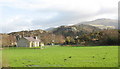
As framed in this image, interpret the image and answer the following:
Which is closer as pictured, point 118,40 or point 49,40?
point 118,40

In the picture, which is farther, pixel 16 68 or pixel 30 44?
pixel 30 44

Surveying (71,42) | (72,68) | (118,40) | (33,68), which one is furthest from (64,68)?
(71,42)

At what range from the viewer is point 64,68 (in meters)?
13.5

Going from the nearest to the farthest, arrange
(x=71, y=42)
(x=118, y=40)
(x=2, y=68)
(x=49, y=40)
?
(x=2, y=68), (x=118, y=40), (x=71, y=42), (x=49, y=40)

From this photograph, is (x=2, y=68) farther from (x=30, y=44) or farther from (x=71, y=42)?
(x=71, y=42)

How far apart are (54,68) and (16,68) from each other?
2850mm

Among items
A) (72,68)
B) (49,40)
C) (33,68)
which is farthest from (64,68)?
(49,40)

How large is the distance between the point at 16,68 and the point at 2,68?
1.73 meters

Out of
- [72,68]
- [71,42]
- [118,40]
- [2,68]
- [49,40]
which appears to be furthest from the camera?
[49,40]

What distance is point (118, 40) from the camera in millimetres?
83062

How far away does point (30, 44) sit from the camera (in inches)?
3477

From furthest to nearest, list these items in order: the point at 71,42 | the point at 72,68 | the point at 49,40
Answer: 1. the point at 49,40
2. the point at 71,42
3. the point at 72,68

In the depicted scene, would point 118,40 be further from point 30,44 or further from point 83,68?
point 83,68

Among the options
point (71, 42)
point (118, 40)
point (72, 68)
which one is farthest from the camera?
point (71, 42)
